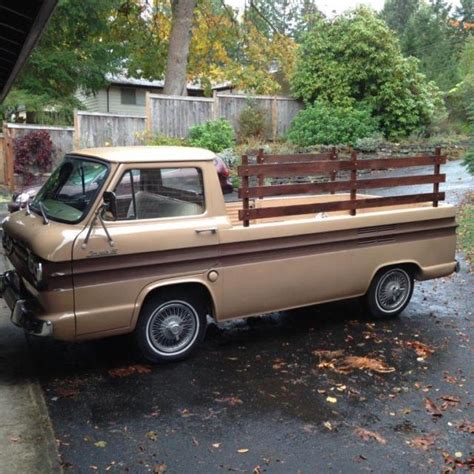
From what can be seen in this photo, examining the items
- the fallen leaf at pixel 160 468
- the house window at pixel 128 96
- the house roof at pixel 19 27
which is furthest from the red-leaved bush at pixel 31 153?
the house window at pixel 128 96

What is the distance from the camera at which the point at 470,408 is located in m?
4.46

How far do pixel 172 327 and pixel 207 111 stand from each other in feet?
50.1

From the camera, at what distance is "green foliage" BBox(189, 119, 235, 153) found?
1819 cm

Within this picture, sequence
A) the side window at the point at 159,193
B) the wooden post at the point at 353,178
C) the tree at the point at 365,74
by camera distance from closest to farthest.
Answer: the side window at the point at 159,193 < the wooden post at the point at 353,178 < the tree at the point at 365,74

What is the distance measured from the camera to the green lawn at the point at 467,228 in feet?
31.8

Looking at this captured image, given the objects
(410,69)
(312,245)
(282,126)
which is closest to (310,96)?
(282,126)

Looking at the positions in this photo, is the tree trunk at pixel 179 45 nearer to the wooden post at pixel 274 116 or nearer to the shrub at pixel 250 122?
the shrub at pixel 250 122

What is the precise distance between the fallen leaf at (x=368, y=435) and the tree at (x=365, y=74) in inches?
722


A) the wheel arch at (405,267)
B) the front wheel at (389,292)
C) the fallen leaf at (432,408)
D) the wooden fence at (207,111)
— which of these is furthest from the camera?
the wooden fence at (207,111)

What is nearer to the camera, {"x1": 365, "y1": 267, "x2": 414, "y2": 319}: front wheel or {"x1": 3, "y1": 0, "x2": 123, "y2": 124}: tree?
{"x1": 365, "y1": 267, "x2": 414, "y2": 319}: front wheel

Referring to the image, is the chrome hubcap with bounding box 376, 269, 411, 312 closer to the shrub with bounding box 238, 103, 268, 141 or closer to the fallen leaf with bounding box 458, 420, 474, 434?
the fallen leaf with bounding box 458, 420, 474, 434

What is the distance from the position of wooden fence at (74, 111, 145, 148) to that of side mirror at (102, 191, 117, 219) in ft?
43.8

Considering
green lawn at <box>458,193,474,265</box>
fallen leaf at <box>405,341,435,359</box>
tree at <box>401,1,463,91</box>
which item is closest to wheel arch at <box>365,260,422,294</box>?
fallen leaf at <box>405,341,435,359</box>

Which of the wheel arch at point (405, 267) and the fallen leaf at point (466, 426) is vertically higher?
the wheel arch at point (405, 267)
